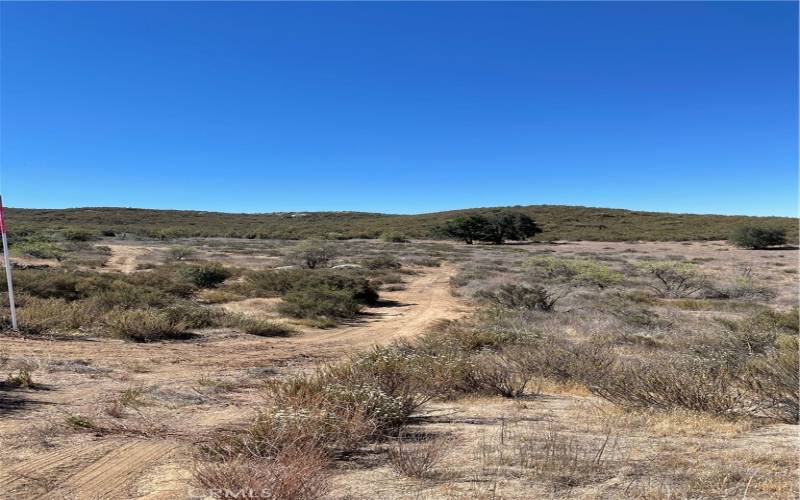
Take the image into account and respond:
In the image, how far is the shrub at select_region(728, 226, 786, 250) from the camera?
48844 mm

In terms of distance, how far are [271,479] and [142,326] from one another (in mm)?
8748

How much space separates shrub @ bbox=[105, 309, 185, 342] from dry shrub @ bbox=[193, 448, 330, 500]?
7887 mm

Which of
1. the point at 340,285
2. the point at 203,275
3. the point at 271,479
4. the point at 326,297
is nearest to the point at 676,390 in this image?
the point at 271,479

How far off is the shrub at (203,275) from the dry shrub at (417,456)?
1683cm

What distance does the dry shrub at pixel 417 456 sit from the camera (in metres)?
3.40

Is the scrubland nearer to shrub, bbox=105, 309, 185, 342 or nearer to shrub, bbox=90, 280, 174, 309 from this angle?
shrub, bbox=105, 309, 185, 342

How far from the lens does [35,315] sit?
1037 cm

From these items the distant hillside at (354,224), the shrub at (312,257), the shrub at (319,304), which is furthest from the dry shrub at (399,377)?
the distant hillside at (354,224)

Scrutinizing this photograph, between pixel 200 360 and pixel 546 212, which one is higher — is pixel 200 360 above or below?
below

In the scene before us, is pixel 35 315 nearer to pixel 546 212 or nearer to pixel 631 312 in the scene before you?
pixel 631 312

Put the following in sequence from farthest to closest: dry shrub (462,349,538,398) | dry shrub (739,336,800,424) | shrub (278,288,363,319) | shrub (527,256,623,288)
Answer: shrub (527,256,623,288)
shrub (278,288,363,319)
dry shrub (462,349,538,398)
dry shrub (739,336,800,424)

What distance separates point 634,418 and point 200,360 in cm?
716

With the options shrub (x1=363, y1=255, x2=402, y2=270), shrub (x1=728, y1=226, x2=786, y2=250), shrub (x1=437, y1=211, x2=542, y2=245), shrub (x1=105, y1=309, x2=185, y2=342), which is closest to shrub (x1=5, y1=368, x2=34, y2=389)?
shrub (x1=105, y1=309, x2=185, y2=342)

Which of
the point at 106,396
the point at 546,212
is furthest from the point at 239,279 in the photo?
the point at 546,212
